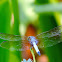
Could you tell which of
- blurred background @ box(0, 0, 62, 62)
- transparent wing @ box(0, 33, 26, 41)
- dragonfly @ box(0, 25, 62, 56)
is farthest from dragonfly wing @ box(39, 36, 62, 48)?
blurred background @ box(0, 0, 62, 62)

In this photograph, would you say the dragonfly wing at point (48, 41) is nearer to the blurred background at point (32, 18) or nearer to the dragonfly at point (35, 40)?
the dragonfly at point (35, 40)

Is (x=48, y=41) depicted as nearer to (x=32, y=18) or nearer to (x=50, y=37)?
(x=50, y=37)

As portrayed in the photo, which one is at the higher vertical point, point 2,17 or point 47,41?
point 2,17

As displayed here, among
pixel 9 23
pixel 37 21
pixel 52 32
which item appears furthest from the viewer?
pixel 37 21

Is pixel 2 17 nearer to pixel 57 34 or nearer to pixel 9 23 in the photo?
pixel 9 23

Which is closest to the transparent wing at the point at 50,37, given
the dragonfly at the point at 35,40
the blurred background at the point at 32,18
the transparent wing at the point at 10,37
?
the dragonfly at the point at 35,40

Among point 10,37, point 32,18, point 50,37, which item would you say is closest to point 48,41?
point 50,37

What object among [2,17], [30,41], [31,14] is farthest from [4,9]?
[30,41]

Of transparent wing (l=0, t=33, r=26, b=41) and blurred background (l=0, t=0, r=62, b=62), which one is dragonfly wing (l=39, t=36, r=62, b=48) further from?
blurred background (l=0, t=0, r=62, b=62)
